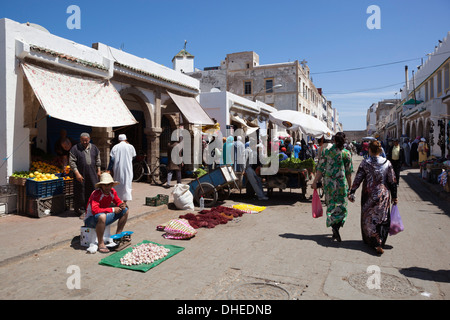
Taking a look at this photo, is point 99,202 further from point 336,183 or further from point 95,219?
point 336,183

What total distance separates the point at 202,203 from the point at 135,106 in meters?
7.88

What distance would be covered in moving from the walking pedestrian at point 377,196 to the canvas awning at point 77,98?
19.5 ft

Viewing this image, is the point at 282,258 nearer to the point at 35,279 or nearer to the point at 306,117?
the point at 35,279

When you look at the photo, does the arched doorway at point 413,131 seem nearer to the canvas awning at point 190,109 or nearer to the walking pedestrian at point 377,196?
the canvas awning at point 190,109

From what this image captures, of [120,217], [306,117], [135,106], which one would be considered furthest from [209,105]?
[120,217]

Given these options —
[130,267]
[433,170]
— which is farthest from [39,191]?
[433,170]

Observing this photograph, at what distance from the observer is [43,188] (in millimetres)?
7180

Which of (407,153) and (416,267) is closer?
(416,267)

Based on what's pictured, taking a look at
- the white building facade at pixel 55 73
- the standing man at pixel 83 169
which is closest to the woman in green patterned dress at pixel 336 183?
the standing man at pixel 83 169

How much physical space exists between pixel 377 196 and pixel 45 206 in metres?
6.66

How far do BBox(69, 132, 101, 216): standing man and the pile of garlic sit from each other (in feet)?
9.41

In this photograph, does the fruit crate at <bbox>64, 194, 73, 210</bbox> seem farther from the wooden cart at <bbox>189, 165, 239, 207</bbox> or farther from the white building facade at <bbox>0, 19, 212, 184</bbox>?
the wooden cart at <bbox>189, 165, 239, 207</bbox>
